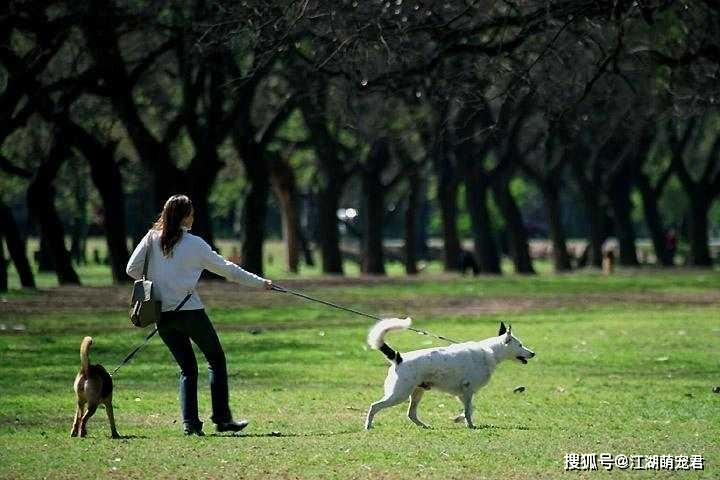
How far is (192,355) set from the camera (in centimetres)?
1380

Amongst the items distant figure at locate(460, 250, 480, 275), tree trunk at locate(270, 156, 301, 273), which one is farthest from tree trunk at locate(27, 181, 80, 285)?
distant figure at locate(460, 250, 480, 275)

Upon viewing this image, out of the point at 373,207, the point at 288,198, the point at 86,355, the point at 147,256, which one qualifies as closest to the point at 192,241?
the point at 147,256

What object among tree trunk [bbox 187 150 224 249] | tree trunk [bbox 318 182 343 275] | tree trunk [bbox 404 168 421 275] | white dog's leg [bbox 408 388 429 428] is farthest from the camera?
tree trunk [bbox 404 168 421 275]

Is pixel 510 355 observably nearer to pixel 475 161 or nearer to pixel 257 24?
pixel 257 24

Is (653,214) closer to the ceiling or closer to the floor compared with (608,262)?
closer to the ceiling

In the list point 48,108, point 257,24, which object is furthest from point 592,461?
point 48,108

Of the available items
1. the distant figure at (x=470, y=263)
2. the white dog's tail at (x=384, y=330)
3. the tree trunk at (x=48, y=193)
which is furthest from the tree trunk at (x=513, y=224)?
the white dog's tail at (x=384, y=330)

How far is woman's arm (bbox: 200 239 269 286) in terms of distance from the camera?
44.6ft

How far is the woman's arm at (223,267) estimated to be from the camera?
13.6 meters

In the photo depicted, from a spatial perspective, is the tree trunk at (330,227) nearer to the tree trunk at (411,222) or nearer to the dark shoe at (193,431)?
the tree trunk at (411,222)

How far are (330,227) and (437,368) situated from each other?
A: 1639 inches

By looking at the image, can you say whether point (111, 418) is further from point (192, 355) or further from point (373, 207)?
point (373, 207)

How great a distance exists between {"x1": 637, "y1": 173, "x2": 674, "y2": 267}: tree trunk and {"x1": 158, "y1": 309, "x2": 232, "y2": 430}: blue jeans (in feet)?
163

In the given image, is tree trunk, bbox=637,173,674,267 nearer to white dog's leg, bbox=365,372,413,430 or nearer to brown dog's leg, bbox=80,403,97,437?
white dog's leg, bbox=365,372,413,430
